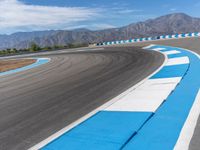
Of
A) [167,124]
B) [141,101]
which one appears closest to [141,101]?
[141,101]

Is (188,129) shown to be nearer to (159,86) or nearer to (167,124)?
(167,124)

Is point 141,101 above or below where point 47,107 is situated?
above

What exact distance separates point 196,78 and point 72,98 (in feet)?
12.9

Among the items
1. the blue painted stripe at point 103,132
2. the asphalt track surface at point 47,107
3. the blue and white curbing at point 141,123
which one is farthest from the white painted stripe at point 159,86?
the blue painted stripe at point 103,132

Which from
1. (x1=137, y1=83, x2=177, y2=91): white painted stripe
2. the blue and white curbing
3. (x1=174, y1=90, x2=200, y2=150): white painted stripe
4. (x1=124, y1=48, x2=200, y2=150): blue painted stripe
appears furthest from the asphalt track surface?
(x1=174, y1=90, x2=200, y2=150): white painted stripe

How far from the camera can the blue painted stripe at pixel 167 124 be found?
3.21 m

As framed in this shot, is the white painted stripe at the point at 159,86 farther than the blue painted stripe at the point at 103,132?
Yes

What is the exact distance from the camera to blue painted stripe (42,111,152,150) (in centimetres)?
337

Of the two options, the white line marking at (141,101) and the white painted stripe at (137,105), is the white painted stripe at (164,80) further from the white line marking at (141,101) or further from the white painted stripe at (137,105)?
the white painted stripe at (137,105)

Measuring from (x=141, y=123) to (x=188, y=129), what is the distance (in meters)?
0.82

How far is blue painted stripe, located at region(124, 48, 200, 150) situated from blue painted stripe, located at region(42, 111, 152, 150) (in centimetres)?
17

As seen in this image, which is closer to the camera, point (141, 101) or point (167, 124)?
point (167, 124)

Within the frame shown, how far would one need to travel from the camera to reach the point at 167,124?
380 cm

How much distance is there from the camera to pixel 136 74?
8352 mm
